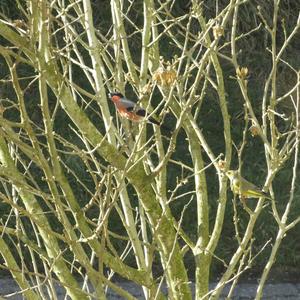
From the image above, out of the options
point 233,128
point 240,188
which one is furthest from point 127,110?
point 233,128

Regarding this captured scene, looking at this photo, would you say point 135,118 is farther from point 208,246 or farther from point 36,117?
point 36,117

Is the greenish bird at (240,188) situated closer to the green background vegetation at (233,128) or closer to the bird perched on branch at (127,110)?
the bird perched on branch at (127,110)

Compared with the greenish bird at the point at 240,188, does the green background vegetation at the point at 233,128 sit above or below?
below

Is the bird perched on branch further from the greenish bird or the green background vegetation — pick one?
the green background vegetation

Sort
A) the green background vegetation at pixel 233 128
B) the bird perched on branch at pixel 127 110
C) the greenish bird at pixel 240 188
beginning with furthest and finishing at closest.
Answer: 1. the green background vegetation at pixel 233 128
2. the greenish bird at pixel 240 188
3. the bird perched on branch at pixel 127 110

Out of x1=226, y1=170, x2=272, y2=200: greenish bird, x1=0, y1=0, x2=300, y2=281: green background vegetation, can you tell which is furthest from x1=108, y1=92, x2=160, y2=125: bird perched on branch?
x1=0, y1=0, x2=300, y2=281: green background vegetation

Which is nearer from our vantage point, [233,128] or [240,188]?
[240,188]

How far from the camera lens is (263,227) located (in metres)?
8.05

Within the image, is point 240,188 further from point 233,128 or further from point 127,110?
point 233,128

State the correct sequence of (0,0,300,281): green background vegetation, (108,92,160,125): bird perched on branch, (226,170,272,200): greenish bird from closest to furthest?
(108,92,160,125): bird perched on branch < (226,170,272,200): greenish bird < (0,0,300,281): green background vegetation

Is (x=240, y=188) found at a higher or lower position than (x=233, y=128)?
higher

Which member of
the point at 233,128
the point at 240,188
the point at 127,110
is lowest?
the point at 233,128

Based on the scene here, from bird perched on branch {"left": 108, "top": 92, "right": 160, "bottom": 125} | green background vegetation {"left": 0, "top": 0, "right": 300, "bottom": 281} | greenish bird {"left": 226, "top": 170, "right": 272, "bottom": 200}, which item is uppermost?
bird perched on branch {"left": 108, "top": 92, "right": 160, "bottom": 125}

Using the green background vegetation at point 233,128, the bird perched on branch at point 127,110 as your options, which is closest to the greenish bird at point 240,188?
the bird perched on branch at point 127,110
